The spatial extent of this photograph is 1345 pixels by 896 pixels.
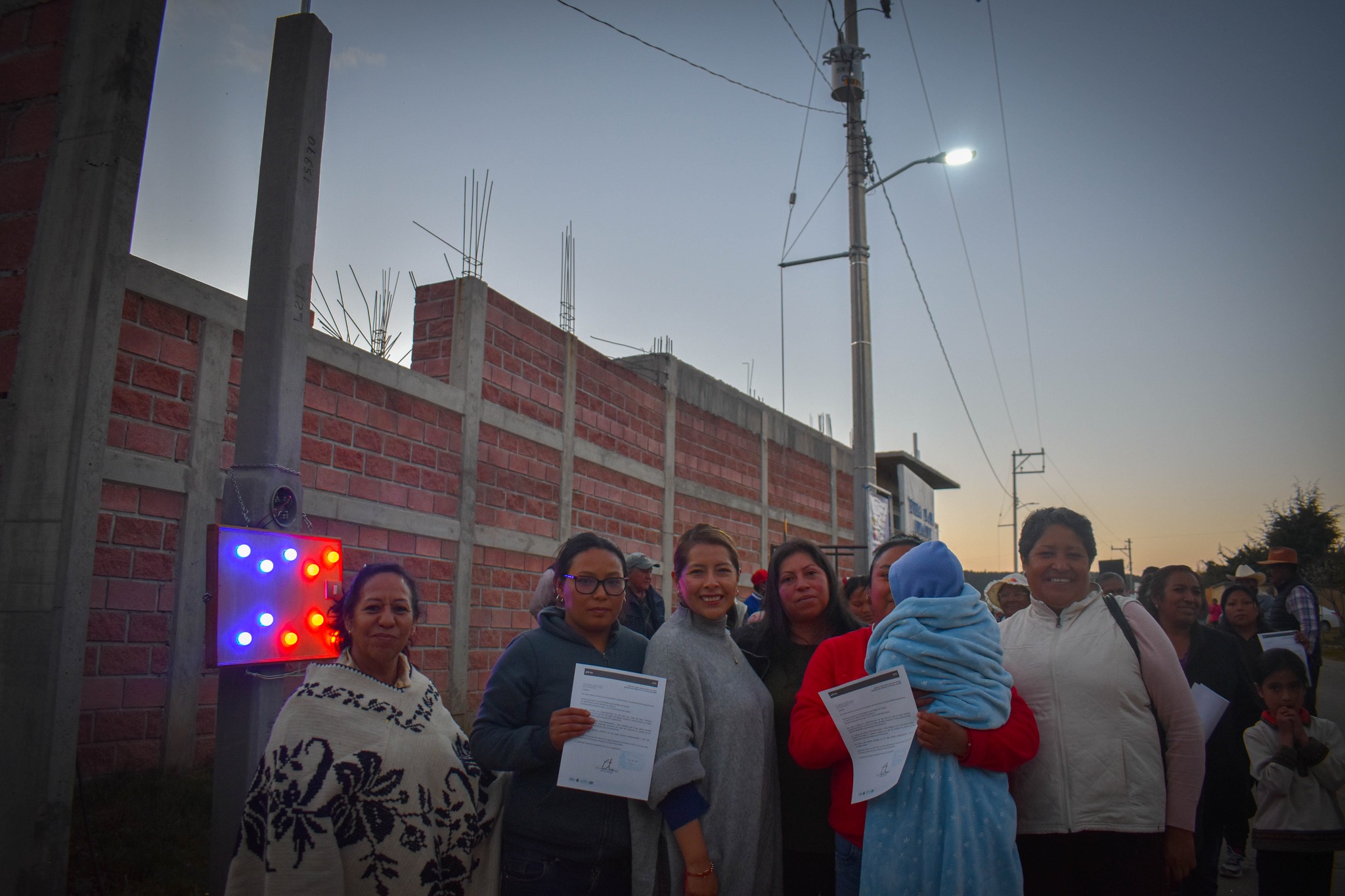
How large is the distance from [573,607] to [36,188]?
7.32ft

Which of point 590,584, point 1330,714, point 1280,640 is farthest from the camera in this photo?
point 1330,714

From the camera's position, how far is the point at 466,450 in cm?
670

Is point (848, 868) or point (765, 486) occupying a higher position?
point (765, 486)

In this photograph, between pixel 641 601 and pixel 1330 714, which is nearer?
pixel 641 601

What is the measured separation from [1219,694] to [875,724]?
250 cm

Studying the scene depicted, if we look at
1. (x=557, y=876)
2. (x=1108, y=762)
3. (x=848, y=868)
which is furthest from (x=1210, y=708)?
(x=557, y=876)

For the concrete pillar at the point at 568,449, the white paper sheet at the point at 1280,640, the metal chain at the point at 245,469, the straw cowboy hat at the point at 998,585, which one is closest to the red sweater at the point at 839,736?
the metal chain at the point at 245,469

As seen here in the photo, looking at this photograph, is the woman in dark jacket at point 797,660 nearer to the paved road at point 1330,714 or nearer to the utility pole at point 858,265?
the paved road at point 1330,714

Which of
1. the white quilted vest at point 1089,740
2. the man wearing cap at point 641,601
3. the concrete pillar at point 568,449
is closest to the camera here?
the white quilted vest at point 1089,740

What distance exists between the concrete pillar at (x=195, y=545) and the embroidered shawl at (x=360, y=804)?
202 centimetres

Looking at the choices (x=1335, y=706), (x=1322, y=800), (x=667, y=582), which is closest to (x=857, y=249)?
(x=667, y=582)

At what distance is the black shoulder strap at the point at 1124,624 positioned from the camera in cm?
282

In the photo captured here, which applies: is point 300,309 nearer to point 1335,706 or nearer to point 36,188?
point 36,188

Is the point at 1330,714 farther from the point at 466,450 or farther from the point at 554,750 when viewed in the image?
the point at 554,750
